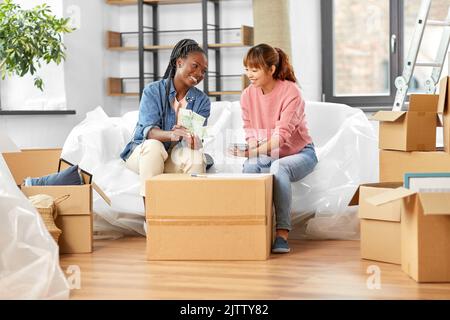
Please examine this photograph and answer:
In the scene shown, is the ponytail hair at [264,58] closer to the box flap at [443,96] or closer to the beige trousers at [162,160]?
the beige trousers at [162,160]

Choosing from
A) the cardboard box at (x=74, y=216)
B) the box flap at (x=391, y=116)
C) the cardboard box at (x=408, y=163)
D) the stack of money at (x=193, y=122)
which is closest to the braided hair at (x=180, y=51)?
the stack of money at (x=193, y=122)

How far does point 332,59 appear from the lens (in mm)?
6219

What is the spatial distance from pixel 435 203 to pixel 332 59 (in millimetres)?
3569

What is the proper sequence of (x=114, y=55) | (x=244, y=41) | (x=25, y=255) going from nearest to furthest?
(x=25, y=255)
(x=244, y=41)
(x=114, y=55)

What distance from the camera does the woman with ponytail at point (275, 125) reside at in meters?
3.59

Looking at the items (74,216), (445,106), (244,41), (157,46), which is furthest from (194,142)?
(157,46)

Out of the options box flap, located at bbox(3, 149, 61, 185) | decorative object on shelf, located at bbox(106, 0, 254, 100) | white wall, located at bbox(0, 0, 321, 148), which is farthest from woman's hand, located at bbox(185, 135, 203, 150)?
decorative object on shelf, located at bbox(106, 0, 254, 100)

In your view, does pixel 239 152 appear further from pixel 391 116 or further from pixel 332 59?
pixel 332 59

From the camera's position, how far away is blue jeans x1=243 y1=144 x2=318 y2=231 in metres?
3.51

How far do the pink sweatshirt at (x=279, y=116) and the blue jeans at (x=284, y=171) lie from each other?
0.06 metres

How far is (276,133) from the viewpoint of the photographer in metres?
3.61
